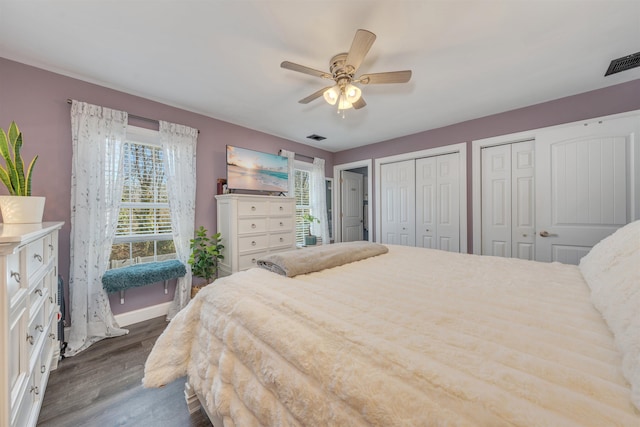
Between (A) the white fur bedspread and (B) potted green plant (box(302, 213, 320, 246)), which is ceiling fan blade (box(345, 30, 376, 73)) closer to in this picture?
(A) the white fur bedspread

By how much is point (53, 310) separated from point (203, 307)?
1403 millimetres

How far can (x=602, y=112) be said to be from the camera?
2.39 meters

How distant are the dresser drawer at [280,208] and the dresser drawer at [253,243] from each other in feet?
1.17

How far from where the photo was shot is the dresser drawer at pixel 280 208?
124 inches

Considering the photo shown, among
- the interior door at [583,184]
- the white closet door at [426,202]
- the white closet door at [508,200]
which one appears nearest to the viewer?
the interior door at [583,184]

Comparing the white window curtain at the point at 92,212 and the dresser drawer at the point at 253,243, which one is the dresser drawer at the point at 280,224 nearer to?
the dresser drawer at the point at 253,243

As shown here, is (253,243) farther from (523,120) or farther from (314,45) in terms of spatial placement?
(523,120)

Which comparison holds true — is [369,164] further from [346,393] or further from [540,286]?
[346,393]

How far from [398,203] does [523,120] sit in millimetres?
1884

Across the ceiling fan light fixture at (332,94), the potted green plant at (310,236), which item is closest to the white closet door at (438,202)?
the potted green plant at (310,236)

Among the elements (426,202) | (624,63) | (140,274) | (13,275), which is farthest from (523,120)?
(140,274)

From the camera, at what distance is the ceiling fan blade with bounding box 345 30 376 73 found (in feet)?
4.43

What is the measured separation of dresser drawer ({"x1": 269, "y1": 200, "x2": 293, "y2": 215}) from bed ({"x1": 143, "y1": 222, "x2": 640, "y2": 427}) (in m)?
1.80

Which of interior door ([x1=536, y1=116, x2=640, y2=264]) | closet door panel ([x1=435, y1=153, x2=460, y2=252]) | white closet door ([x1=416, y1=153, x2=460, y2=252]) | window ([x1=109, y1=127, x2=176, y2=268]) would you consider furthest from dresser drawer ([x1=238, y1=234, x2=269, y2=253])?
interior door ([x1=536, y1=116, x2=640, y2=264])
